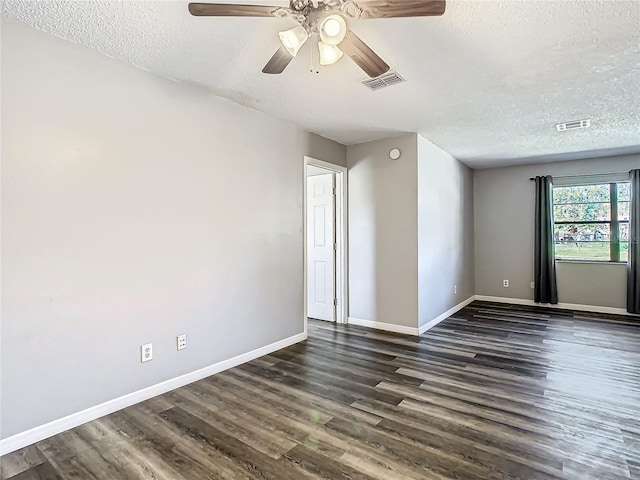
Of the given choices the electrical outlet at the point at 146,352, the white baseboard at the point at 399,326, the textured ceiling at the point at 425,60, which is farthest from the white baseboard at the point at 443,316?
the electrical outlet at the point at 146,352

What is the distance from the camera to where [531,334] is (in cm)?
427

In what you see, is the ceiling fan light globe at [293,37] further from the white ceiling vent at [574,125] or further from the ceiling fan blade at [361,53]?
the white ceiling vent at [574,125]

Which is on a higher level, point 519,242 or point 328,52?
point 328,52

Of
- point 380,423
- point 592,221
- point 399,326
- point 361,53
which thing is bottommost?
point 380,423

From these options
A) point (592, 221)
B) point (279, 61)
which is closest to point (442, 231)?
point (592, 221)

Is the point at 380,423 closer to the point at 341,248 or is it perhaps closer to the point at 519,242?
the point at 341,248

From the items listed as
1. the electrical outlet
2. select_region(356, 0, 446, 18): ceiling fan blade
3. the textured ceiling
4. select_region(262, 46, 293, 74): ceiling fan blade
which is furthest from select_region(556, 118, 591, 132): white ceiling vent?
the electrical outlet

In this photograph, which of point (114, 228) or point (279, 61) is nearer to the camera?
point (279, 61)

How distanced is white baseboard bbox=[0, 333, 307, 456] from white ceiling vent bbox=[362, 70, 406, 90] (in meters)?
2.58

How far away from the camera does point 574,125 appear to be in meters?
3.85

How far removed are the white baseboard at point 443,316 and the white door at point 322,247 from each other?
3.91 ft

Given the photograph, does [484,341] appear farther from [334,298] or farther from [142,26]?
[142,26]

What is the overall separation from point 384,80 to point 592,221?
15.6ft

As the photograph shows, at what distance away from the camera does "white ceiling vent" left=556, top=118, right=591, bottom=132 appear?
373 cm
